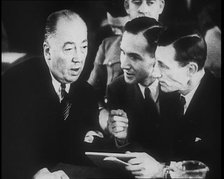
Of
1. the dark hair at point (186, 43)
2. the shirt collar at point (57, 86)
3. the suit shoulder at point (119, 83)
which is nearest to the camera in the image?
the dark hair at point (186, 43)

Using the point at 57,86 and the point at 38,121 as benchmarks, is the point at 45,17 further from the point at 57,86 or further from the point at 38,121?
the point at 38,121

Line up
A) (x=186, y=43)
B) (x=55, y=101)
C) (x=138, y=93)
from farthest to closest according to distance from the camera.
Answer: (x=55, y=101) < (x=138, y=93) < (x=186, y=43)

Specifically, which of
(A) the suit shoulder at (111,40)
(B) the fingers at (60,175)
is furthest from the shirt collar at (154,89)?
(B) the fingers at (60,175)

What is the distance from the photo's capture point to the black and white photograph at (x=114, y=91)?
2.61 meters

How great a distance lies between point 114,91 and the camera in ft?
8.87

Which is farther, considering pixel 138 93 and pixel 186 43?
pixel 138 93

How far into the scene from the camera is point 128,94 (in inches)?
105

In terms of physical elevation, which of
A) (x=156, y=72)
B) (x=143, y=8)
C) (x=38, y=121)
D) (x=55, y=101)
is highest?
(x=143, y=8)

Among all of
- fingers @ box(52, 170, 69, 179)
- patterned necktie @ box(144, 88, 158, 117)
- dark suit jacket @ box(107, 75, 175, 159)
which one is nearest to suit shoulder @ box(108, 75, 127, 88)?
dark suit jacket @ box(107, 75, 175, 159)

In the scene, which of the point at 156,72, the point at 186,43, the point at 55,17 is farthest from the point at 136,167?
the point at 55,17

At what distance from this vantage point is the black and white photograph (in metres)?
2.61

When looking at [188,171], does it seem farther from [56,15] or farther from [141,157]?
[56,15]

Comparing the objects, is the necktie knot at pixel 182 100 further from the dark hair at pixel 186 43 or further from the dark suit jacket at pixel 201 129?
the dark hair at pixel 186 43

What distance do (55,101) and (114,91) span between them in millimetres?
377
